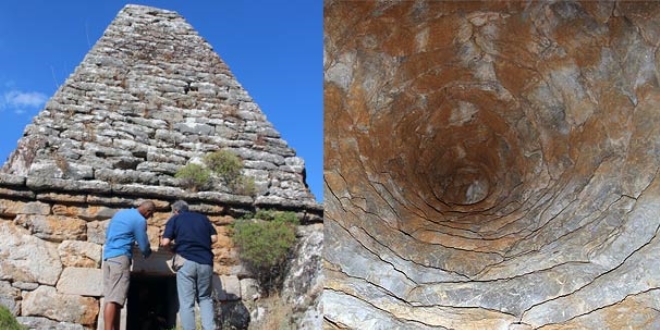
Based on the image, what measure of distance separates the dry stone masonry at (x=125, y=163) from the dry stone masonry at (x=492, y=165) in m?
3.48

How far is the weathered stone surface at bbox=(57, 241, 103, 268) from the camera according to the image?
234 inches

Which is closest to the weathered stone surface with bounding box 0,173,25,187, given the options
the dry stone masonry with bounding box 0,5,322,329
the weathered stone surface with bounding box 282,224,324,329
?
the dry stone masonry with bounding box 0,5,322,329

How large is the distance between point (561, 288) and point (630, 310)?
205mm

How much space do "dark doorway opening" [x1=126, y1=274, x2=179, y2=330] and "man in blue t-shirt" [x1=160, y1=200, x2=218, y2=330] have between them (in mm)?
1471

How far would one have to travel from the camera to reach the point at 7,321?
5234mm

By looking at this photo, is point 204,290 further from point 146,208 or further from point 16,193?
point 16,193

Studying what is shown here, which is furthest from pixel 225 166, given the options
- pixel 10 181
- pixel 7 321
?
pixel 7 321

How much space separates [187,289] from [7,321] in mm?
1379

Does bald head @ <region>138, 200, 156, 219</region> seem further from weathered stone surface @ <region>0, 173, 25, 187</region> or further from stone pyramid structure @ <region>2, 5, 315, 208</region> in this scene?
weathered stone surface @ <region>0, 173, 25, 187</region>

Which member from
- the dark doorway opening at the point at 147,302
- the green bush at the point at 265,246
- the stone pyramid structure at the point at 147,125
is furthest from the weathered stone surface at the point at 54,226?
the green bush at the point at 265,246

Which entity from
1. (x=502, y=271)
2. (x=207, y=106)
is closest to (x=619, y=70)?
(x=502, y=271)

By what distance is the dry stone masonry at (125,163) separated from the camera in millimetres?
5848

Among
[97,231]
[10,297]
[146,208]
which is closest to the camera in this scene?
[10,297]

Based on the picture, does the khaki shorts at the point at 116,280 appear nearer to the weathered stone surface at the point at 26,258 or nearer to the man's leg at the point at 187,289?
the man's leg at the point at 187,289
